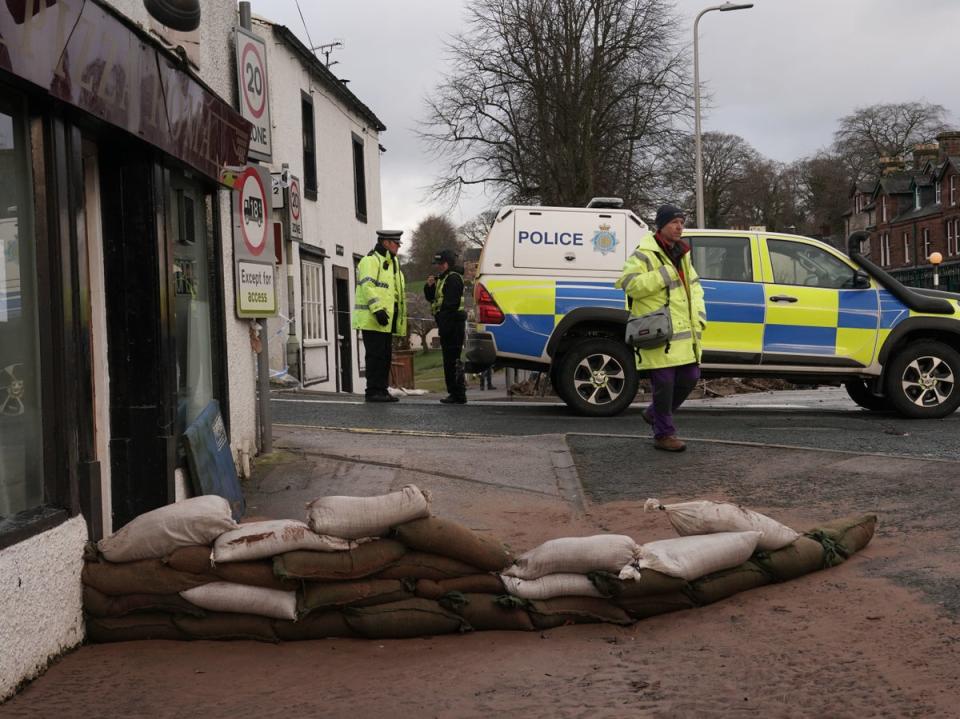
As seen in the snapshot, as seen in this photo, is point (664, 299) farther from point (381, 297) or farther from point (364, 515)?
point (381, 297)

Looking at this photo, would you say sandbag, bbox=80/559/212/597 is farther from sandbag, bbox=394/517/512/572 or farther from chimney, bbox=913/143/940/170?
chimney, bbox=913/143/940/170

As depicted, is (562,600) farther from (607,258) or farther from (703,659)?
(607,258)

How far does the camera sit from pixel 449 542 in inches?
187

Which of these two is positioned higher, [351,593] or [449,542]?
[449,542]

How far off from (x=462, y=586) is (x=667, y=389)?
4.08 meters

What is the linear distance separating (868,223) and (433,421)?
72.6 m

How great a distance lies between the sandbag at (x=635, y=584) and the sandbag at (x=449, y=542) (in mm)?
424

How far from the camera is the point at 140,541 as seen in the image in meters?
4.66

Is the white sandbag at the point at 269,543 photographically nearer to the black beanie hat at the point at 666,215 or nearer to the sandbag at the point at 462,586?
the sandbag at the point at 462,586

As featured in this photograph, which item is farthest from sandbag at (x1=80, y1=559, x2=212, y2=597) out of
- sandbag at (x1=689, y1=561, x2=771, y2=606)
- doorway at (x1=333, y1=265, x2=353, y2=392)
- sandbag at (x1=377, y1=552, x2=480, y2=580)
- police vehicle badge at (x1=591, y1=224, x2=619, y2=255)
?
doorway at (x1=333, y1=265, x2=353, y2=392)

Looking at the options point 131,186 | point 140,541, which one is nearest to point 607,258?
point 131,186

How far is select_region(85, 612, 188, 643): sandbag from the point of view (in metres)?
4.66

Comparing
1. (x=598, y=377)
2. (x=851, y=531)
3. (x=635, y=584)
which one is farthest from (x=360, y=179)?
(x=635, y=584)

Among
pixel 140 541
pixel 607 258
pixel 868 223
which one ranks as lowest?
pixel 140 541
